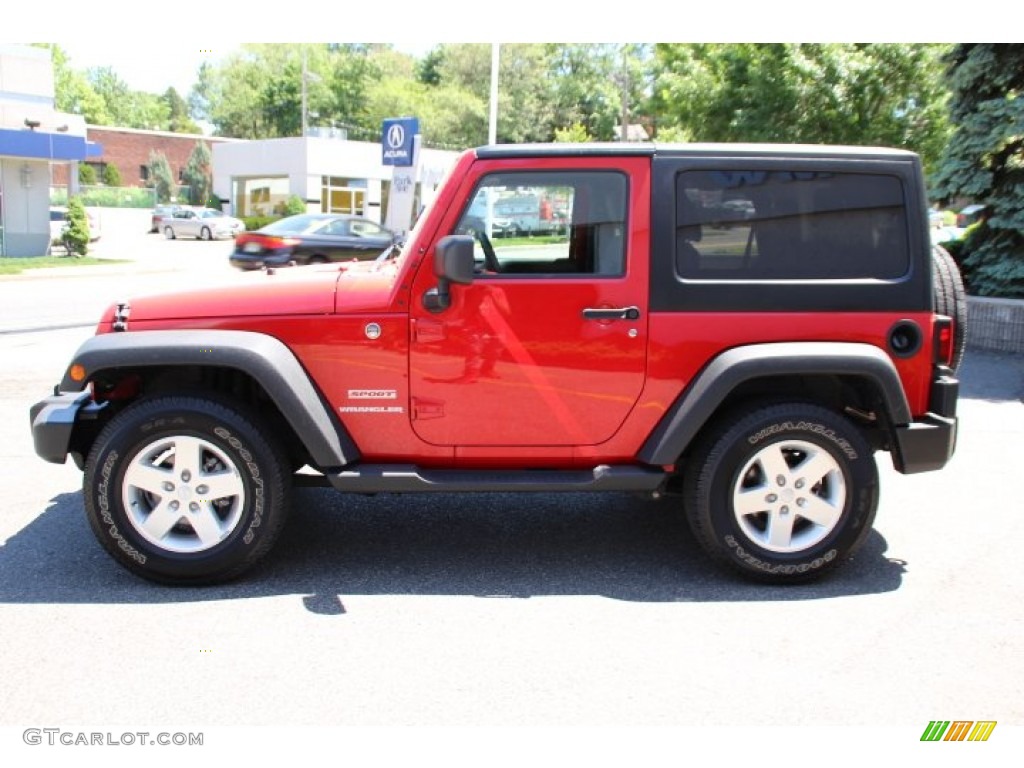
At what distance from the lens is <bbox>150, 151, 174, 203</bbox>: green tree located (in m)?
69.0

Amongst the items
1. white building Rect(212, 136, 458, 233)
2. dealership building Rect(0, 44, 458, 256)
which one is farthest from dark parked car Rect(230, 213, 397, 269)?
white building Rect(212, 136, 458, 233)

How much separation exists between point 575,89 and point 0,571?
59110 mm

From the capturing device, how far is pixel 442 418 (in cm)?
431

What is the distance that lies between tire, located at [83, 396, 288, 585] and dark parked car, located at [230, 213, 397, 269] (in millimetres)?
13684

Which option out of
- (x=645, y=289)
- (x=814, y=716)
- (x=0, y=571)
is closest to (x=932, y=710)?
(x=814, y=716)

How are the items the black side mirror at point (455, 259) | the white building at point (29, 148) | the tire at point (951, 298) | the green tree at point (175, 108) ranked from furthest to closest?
the green tree at point (175, 108) < the white building at point (29, 148) < the tire at point (951, 298) < the black side mirror at point (455, 259)

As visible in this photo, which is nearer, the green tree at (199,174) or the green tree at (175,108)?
the green tree at (199,174)

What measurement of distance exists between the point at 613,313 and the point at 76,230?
26.9 metres

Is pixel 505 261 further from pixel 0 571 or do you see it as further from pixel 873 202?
pixel 0 571

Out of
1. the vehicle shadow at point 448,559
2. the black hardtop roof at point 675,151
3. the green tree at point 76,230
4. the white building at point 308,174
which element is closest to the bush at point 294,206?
the white building at point 308,174

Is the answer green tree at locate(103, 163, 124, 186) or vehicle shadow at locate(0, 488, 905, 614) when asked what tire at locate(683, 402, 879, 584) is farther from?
green tree at locate(103, 163, 124, 186)

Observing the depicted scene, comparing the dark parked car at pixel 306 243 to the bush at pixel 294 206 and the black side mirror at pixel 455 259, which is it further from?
the bush at pixel 294 206

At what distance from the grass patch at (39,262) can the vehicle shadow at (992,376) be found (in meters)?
20.6

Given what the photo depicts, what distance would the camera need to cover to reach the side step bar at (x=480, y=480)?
4.25 meters
